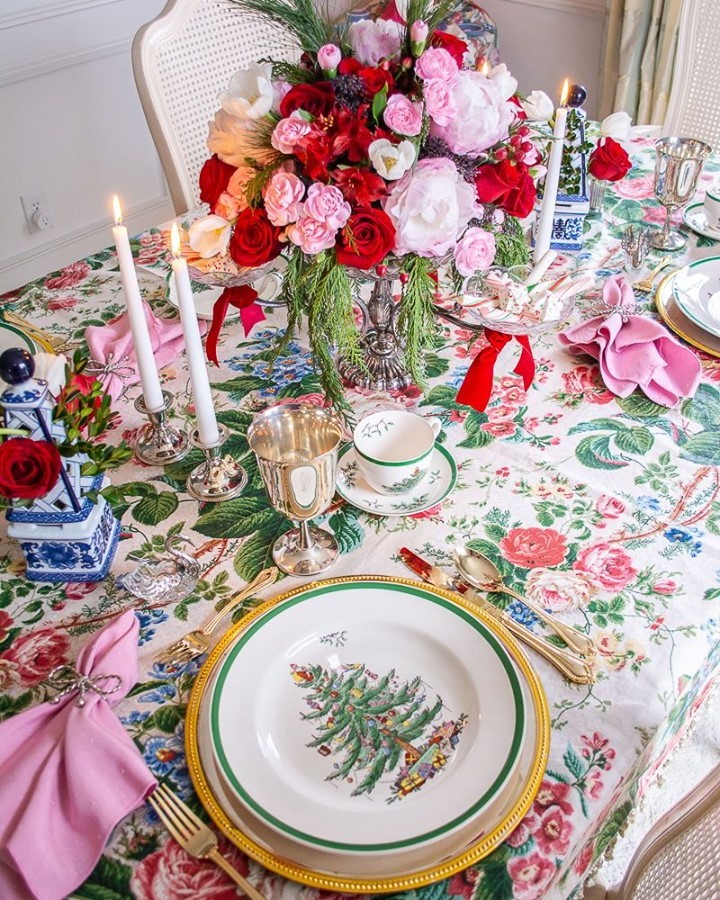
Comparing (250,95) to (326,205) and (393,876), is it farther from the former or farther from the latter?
(393,876)

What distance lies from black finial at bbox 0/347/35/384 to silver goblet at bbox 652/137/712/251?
1.00 meters

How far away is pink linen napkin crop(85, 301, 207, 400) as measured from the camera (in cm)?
110

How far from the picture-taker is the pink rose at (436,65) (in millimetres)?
826

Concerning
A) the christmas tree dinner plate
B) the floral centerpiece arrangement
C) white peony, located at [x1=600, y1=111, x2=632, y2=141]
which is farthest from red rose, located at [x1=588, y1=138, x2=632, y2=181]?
the christmas tree dinner plate

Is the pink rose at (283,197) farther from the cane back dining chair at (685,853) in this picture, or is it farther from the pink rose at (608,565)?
the cane back dining chair at (685,853)

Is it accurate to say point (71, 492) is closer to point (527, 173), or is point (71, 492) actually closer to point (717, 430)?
point (527, 173)

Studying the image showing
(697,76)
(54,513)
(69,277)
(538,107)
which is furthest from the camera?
(697,76)

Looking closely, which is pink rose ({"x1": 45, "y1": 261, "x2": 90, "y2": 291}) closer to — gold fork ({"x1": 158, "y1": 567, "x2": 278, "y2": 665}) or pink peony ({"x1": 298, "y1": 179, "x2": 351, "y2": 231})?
pink peony ({"x1": 298, "y1": 179, "x2": 351, "y2": 231})

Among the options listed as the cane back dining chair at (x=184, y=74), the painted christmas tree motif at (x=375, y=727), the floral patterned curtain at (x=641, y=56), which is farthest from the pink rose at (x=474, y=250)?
the floral patterned curtain at (x=641, y=56)

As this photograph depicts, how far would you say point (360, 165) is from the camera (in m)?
0.87

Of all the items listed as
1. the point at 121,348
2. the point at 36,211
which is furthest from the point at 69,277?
the point at 36,211

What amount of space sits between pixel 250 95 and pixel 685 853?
0.84 meters

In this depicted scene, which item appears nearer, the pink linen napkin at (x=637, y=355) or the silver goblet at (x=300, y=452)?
the silver goblet at (x=300, y=452)

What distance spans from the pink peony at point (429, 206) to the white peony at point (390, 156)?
0.9 inches
